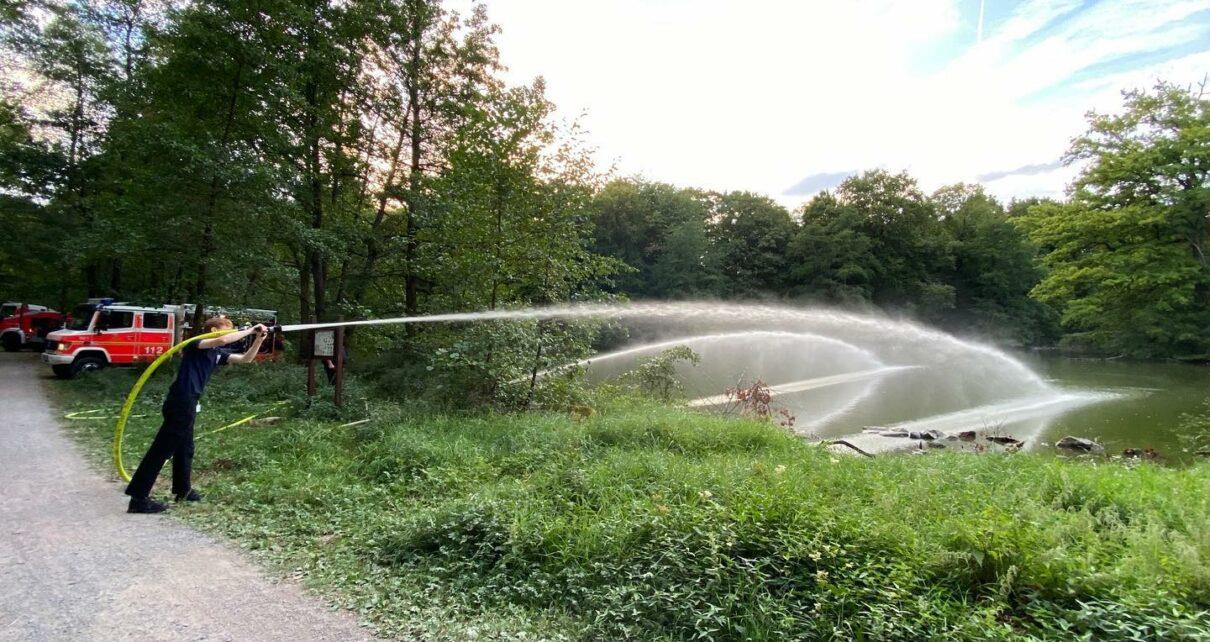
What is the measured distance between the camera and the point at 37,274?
80.1ft

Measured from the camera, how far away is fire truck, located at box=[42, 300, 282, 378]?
→ 1599cm

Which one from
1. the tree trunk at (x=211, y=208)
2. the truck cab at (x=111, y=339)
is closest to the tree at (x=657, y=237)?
the truck cab at (x=111, y=339)

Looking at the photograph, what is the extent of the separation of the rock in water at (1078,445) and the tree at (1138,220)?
822cm

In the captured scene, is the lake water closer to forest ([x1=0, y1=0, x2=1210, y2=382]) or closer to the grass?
forest ([x1=0, y1=0, x2=1210, y2=382])

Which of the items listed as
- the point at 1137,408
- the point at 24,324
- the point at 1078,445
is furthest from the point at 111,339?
the point at 1137,408

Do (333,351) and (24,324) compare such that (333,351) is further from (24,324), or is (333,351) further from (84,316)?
(24,324)

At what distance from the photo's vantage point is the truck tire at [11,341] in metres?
24.5

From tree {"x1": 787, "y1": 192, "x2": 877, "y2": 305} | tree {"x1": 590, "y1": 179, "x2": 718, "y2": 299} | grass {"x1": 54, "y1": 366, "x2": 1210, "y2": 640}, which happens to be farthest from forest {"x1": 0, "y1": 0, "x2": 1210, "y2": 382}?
tree {"x1": 590, "y1": 179, "x2": 718, "y2": 299}

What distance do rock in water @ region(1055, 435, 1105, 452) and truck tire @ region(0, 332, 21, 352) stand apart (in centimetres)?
3595

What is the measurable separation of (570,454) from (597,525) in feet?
8.83

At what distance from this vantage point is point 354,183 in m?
17.3

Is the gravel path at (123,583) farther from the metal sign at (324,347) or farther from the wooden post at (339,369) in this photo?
the metal sign at (324,347)

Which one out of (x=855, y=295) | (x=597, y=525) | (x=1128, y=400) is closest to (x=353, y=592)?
(x=597, y=525)

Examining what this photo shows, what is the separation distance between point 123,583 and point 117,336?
54.3ft
